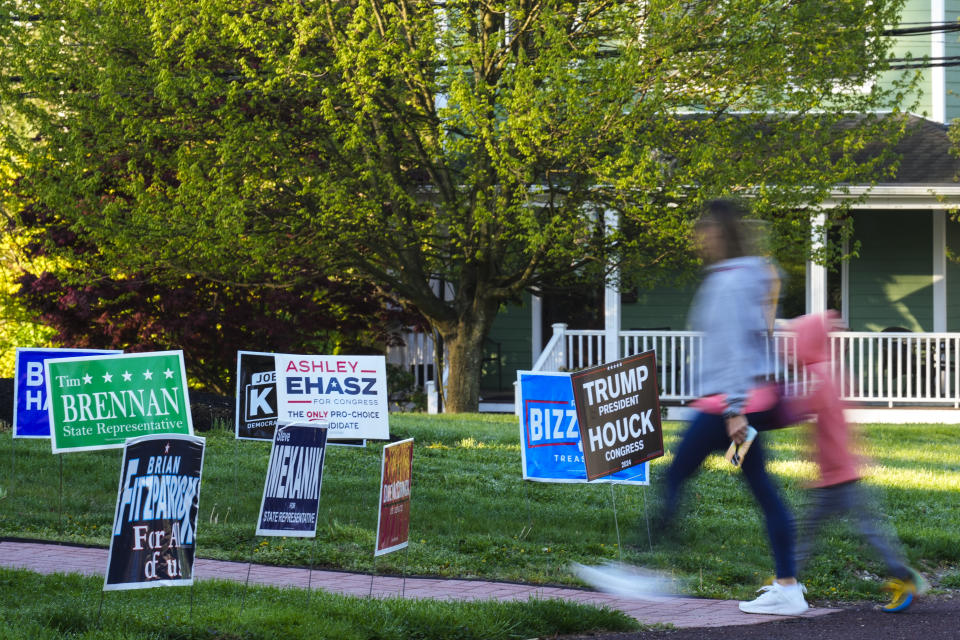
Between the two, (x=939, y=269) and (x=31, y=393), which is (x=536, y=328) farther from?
(x=31, y=393)

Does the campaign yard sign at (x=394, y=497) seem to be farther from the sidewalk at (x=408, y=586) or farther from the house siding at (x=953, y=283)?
the house siding at (x=953, y=283)

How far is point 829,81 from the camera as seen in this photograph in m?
13.0

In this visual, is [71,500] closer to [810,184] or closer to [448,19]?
[448,19]

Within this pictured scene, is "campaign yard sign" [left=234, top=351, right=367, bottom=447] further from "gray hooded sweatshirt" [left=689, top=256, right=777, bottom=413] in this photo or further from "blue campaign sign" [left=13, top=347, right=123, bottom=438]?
"gray hooded sweatshirt" [left=689, top=256, right=777, bottom=413]

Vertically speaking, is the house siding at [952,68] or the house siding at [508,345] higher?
the house siding at [952,68]

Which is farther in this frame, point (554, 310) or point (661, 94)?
point (554, 310)

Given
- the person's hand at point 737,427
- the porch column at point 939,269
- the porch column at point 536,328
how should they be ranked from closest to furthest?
1. the person's hand at point 737,427
2. the porch column at point 939,269
3. the porch column at point 536,328

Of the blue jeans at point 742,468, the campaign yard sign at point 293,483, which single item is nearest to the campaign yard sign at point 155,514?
the campaign yard sign at point 293,483

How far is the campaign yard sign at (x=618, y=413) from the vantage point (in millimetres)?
6598

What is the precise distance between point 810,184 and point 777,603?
27.4 feet

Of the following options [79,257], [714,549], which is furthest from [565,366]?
[714,549]

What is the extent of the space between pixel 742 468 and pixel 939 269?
14751 mm

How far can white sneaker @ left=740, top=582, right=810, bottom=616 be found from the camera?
5328mm

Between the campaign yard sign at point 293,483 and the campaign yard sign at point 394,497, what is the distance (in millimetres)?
315
